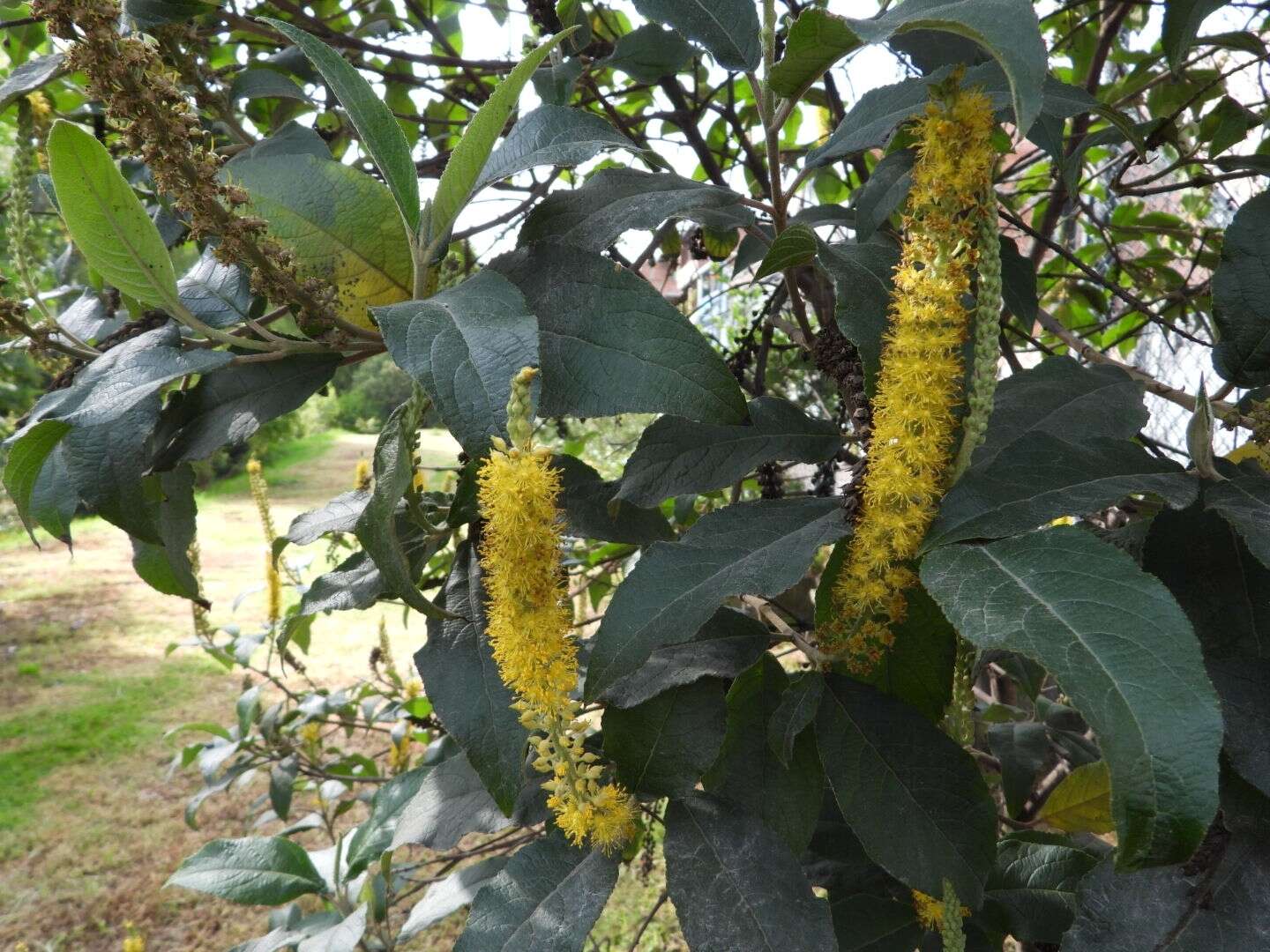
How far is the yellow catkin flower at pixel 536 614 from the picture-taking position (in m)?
0.54

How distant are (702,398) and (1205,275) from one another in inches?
92.3

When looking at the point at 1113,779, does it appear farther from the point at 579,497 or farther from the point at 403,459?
the point at 579,497

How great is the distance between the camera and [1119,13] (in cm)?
138

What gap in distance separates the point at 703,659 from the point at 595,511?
20 cm

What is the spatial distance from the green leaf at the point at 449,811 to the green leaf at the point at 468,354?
0.42 meters

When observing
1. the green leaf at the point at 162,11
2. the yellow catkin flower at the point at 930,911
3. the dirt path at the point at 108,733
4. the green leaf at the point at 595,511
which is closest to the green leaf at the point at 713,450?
the green leaf at the point at 595,511

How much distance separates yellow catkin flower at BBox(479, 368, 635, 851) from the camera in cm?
54

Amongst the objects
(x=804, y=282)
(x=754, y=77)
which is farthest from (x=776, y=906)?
(x=804, y=282)

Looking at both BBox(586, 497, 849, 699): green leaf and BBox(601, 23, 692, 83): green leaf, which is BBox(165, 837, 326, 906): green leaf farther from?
BBox(601, 23, 692, 83): green leaf

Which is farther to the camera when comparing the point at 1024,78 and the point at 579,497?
the point at 579,497

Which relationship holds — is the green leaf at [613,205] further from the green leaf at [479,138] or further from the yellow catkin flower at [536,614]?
the yellow catkin flower at [536,614]

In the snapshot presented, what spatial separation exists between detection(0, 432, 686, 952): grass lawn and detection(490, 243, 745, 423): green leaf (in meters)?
1.12

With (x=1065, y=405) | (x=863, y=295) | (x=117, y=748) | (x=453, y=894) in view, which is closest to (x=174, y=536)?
(x=453, y=894)

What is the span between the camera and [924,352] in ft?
1.86
